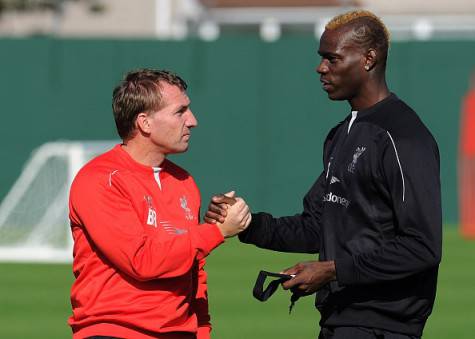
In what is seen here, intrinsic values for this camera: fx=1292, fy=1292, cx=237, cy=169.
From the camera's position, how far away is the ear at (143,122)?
17.7 feet

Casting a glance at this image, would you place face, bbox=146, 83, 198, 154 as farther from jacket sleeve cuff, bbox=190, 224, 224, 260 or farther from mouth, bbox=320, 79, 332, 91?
mouth, bbox=320, 79, 332, 91

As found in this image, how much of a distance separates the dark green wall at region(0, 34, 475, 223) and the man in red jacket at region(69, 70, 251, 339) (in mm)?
13570

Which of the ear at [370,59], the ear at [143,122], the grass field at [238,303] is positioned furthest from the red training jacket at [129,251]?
the grass field at [238,303]

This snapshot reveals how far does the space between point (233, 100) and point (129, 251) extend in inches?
561

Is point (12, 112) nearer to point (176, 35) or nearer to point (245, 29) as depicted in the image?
point (176, 35)

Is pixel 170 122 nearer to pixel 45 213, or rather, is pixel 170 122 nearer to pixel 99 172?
pixel 99 172

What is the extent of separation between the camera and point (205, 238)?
524cm

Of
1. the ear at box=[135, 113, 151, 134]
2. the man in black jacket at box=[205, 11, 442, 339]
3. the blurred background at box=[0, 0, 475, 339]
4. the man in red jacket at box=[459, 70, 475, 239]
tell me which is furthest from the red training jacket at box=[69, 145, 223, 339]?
the man in red jacket at box=[459, 70, 475, 239]

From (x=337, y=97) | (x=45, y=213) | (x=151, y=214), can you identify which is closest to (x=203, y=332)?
(x=151, y=214)

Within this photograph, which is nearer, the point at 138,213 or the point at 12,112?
the point at 138,213

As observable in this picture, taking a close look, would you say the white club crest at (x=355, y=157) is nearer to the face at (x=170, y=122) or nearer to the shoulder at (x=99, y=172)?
the face at (x=170, y=122)

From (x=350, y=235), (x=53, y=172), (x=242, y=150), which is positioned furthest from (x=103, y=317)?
(x=242, y=150)

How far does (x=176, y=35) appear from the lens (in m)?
28.1

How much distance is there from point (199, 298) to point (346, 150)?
93 cm
